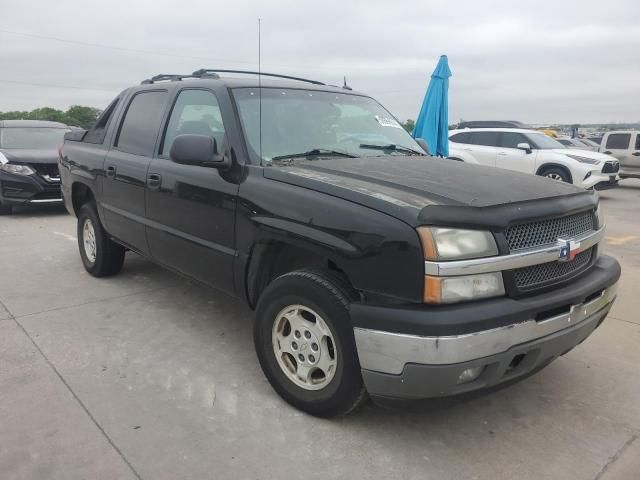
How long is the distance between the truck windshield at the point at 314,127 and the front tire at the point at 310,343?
91 centimetres

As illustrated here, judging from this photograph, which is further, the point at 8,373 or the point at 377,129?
the point at 377,129

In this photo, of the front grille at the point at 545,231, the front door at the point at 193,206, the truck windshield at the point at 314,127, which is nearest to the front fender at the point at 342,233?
the front door at the point at 193,206

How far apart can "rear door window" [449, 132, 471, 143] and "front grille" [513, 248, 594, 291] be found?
1185 cm

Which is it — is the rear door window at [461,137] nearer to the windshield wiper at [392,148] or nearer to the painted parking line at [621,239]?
the painted parking line at [621,239]

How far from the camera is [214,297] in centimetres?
487

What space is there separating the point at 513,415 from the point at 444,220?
1.34 meters

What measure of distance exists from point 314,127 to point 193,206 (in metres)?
0.96

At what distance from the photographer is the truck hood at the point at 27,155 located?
29.7ft

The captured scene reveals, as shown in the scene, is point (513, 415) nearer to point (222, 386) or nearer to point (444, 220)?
point (444, 220)

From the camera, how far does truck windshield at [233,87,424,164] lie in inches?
136

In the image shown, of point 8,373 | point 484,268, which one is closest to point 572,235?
point 484,268

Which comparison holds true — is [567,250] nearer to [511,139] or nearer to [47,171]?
[47,171]

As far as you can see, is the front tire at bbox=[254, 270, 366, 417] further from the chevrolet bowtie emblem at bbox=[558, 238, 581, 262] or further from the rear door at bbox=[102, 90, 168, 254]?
the rear door at bbox=[102, 90, 168, 254]

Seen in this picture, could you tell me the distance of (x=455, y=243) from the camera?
2406 millimetres
